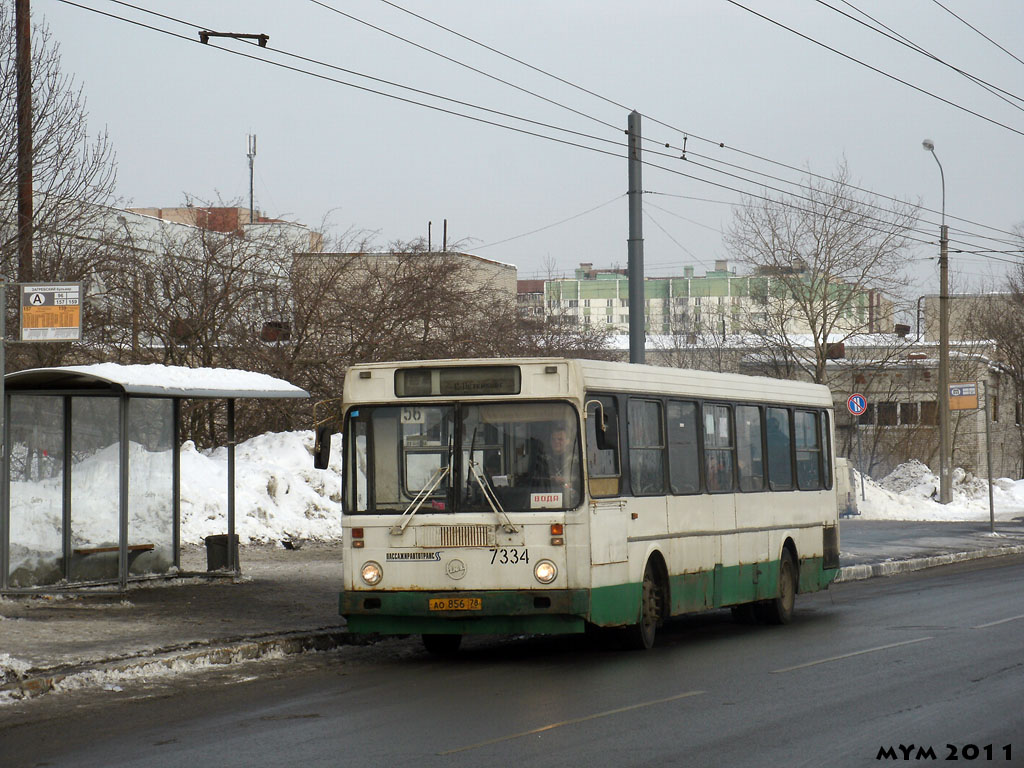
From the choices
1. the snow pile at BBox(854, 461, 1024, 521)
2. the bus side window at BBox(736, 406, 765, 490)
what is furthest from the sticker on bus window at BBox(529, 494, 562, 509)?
the snow pile at BBox(854, 461, 1024, 521)

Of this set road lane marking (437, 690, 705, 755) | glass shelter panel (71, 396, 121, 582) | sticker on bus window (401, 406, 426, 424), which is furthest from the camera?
glass shelter panel (71, 396, 121, 582)

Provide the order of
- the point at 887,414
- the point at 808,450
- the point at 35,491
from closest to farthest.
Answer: the point at 35,491, the point at 808,450, the point at 887,414

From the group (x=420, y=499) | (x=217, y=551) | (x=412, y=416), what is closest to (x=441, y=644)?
(x=420, y=499)

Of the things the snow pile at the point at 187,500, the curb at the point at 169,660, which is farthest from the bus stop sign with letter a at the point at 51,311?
the curb at the point at 169,660

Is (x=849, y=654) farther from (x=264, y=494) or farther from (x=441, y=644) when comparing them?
(x=264, y=494)

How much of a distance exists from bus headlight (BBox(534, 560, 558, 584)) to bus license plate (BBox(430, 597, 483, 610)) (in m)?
0.53

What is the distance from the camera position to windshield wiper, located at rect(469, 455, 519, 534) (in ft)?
39.1

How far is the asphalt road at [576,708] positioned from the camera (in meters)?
7.97

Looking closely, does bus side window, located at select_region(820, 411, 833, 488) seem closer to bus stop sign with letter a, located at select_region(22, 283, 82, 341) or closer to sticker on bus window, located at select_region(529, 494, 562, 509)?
sticker on bus window, located at select_region(529, 494, 562, 509)

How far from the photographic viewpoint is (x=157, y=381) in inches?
619

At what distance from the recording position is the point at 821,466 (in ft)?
57.9

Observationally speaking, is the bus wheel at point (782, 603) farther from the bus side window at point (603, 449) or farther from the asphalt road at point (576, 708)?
the bus side window at point (603, 449)

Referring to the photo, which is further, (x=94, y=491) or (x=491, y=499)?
(x=94, y=491)

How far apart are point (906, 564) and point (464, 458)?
14.4m
